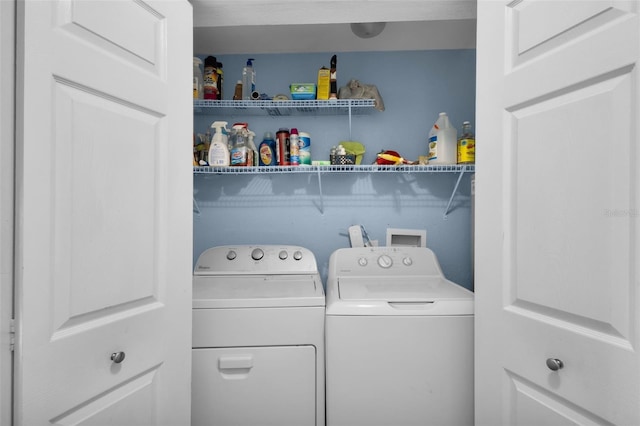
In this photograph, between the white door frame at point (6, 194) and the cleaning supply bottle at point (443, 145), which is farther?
the cleaning supply bottle at point (443, 145)

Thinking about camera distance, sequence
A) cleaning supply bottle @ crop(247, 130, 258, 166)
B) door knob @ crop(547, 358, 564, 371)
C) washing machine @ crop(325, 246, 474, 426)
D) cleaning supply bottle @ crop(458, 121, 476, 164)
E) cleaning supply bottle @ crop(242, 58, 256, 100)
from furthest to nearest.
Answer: cleaning supply bottle @ crop(242, 58, 256, 100), cleaning supply bottle @ crop(247, 130, 258, 166), cleaning supply bottle @ crop(458, 121, 476, 164), washing machine @ crop(325, 246, 474, 426), door knob @ crop(547, 358, 564, 371)

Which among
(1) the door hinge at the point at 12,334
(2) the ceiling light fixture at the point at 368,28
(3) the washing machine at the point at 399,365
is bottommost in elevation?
(3) the washing machine at the point at 399,365

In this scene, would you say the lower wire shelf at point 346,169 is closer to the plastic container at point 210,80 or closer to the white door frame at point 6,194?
the plastic container at point 210,80

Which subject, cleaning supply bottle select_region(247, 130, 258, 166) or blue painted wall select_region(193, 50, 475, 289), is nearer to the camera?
cleaning supply bottle select_region(247, 130, 258, 166)

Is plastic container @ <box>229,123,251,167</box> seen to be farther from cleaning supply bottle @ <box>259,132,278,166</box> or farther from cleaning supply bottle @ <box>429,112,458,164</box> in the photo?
cleaning supply bottle @ <box>429,112,458,164</box>

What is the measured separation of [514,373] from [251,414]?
3.45ft

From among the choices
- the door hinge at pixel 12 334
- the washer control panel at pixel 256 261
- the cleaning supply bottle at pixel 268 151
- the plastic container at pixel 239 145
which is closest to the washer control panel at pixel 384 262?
the washer control panel at pixel 256 261

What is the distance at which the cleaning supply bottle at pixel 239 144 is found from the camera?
1.89 metres

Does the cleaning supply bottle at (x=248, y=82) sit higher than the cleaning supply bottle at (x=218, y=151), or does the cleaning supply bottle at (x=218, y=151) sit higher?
the cleaning supply bottle at (x=248, y=82)

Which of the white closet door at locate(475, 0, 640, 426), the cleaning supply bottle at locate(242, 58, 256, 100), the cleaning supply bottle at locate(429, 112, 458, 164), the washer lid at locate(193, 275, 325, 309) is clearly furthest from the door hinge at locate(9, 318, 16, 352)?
the cleaning supply bottle at locate(429, 112, 458, 164)

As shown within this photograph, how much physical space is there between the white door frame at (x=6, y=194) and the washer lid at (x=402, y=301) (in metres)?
1.00

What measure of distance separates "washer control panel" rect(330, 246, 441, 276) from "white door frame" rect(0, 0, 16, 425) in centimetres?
137

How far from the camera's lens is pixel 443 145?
1.91m

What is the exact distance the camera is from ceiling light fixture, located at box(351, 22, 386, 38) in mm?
1852
